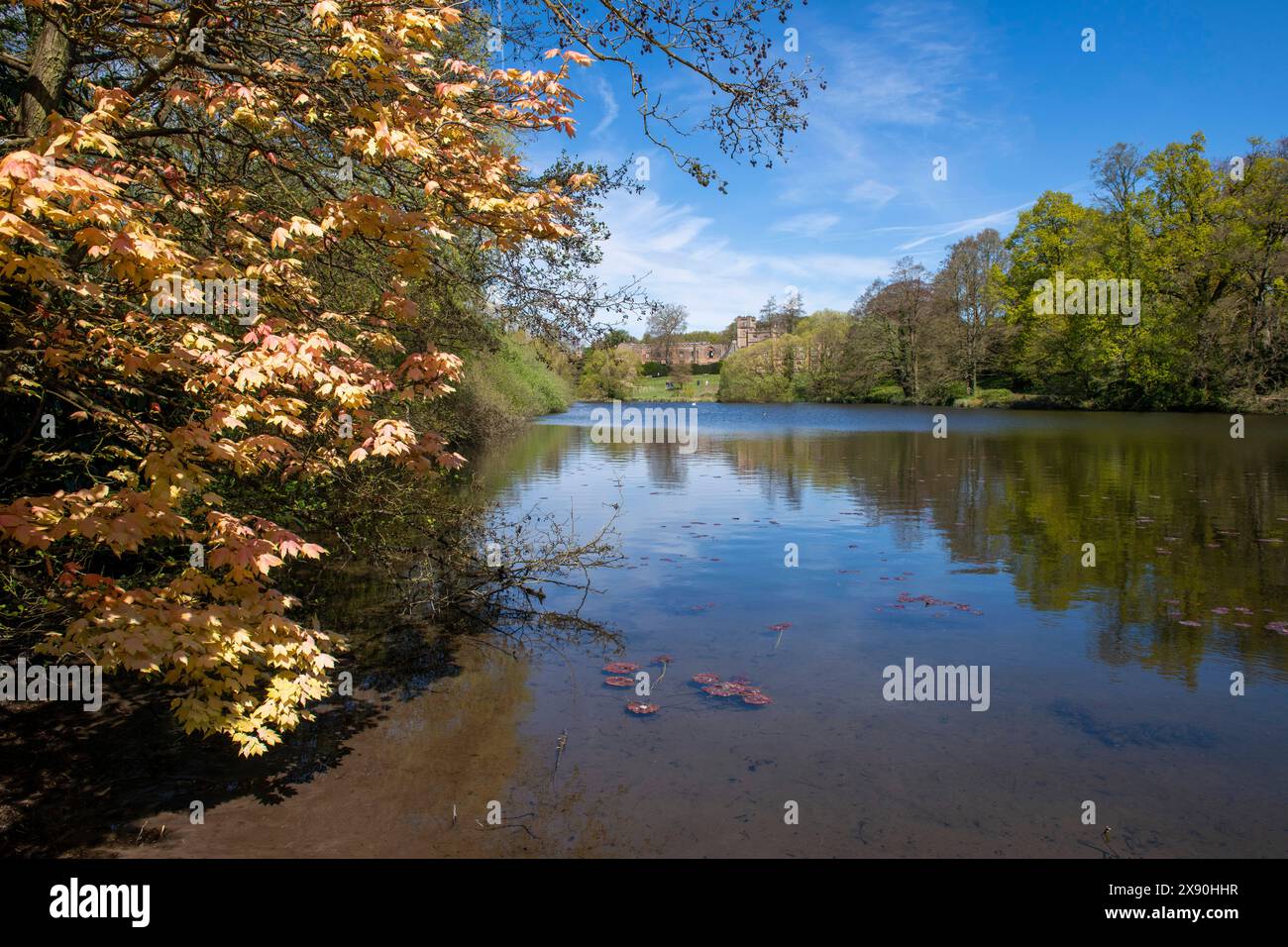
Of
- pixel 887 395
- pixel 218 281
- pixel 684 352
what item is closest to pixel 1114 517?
Result: pixel 218 281

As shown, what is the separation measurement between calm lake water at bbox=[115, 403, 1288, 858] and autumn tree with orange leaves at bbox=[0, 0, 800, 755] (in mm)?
1315

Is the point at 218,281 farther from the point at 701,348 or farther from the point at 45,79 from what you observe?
the point at 701,348

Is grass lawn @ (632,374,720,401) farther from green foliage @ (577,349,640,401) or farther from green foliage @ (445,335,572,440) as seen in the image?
green foliage @ (445,335,572,440)

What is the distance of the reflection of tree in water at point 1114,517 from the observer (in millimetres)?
8109

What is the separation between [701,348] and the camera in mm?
115500

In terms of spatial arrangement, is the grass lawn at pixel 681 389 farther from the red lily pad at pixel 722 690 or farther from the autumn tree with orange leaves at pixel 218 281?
the autumn tree with orange leaves at pixel 218 281

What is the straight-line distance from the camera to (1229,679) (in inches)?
257

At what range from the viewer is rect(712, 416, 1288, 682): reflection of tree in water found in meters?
8.11

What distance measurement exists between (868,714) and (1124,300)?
4699 cm

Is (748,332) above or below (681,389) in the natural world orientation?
above

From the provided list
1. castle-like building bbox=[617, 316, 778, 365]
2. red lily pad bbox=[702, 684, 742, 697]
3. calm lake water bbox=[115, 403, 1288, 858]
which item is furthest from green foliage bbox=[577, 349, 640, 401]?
red lily pad bbox=[702, 684, 742, 697]

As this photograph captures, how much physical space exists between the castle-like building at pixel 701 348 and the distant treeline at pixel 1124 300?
32.0 meters

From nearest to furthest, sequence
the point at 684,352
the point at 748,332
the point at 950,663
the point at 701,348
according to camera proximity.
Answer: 1. the point at 950,663
2. the point at 748,332
3. the point at 684,352
4. the point at 701,348
